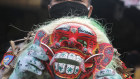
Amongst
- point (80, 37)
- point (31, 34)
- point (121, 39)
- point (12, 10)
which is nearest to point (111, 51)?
point (80, 37)

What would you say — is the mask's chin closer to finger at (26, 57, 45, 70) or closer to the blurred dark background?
finger at (26, 57, 45, 70)

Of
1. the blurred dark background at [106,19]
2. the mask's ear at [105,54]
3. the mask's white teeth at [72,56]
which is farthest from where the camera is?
the blurred dark background at [106,19]

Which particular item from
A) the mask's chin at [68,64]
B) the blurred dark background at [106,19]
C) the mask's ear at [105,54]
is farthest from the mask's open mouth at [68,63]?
the blurred dark background at [106,19]

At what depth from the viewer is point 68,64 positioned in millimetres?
434

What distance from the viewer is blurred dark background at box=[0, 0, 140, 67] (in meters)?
0.77

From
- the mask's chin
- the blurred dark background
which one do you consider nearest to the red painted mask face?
the mask's chin

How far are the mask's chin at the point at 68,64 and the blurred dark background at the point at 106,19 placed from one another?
34 centimetres

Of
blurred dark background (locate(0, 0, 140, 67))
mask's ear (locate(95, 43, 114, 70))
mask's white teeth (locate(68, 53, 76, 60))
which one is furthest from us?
blurred dark background (locate(0, 0, 140, 67))

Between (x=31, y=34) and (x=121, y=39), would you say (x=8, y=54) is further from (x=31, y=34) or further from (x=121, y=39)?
(x=121, y=39)

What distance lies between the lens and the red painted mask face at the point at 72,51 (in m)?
0.43

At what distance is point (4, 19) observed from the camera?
0.88 meters

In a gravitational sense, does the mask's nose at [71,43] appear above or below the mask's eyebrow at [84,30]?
below

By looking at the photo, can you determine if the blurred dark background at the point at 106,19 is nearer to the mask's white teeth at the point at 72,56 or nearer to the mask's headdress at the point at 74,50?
the mask's headdress at the point at 74,50

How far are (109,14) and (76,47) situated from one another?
39 centimetres
